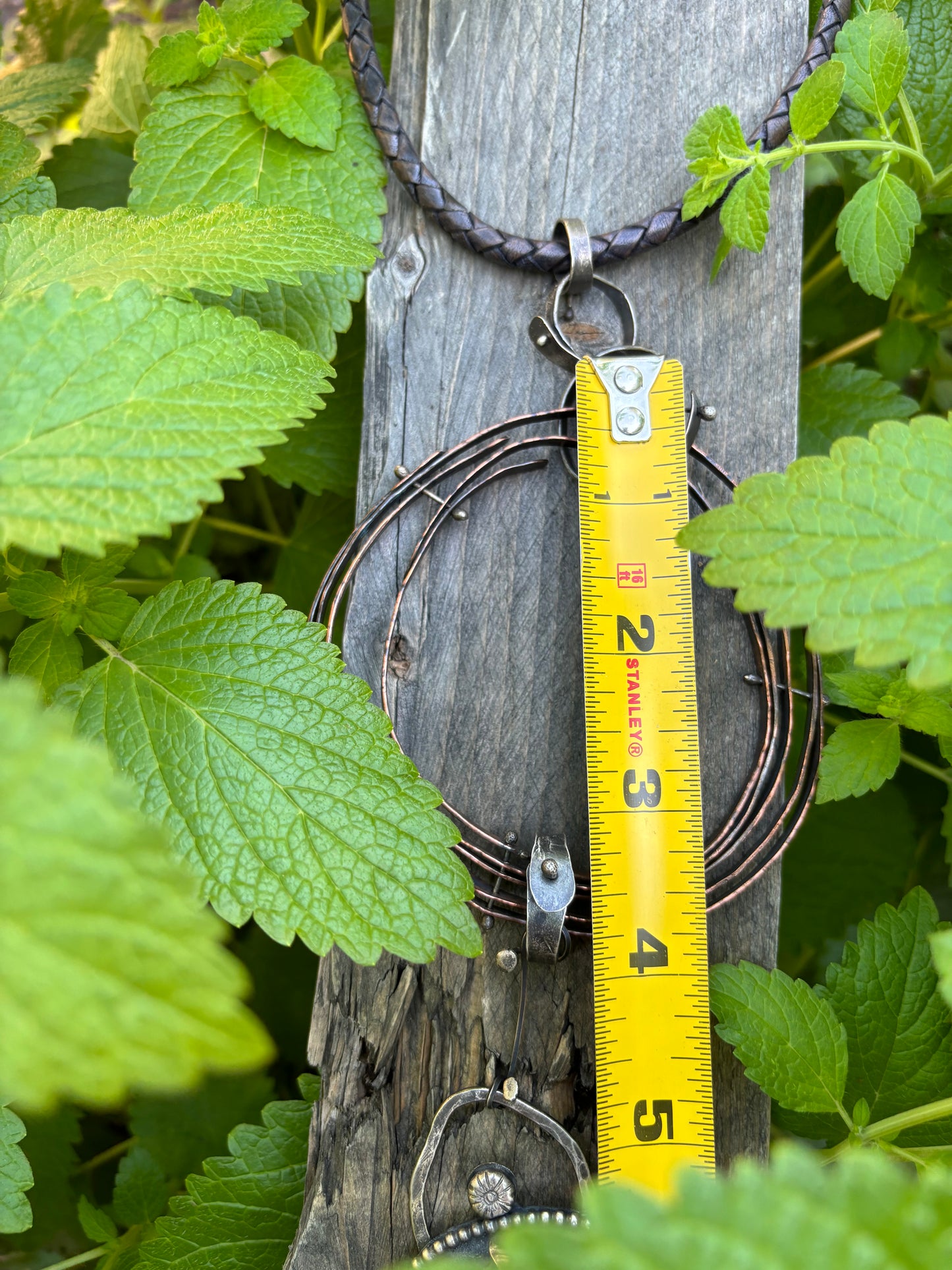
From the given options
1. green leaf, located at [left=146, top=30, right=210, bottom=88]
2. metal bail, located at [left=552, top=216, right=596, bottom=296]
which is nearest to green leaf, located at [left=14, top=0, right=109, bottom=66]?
green leaf, located at [left=146, top=30, right=210, bottom=88]

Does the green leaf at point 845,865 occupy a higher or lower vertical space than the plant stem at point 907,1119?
higher

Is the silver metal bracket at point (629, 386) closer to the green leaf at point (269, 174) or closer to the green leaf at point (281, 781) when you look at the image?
the green leaf at point (269, 174)

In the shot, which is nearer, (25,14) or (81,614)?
(81,614)

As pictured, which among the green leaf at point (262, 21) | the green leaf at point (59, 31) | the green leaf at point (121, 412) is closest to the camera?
the green leaf at point (121, 412)

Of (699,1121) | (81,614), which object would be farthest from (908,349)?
(81,614)

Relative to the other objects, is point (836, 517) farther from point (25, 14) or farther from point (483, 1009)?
point (25, 14)

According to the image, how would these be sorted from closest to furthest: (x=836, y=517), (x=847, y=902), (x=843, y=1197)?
(x=843, y=1197) → (x=836, y=517) → (x=847, y=902)

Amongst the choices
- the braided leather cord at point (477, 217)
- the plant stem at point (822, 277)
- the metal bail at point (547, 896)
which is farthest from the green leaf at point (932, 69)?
the metal bail at point (547, 896)

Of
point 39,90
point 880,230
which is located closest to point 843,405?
point 880,230
